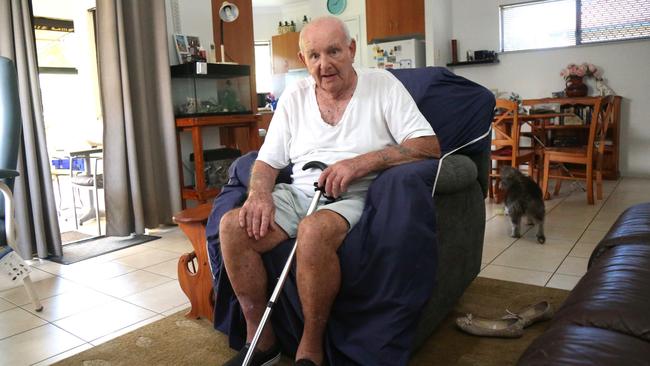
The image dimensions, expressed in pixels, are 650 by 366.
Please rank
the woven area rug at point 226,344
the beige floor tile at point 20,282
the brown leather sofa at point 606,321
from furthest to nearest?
the beige floor tile at point 20,282 → the woven area rug at point 226,344 → the brown leather sofa at point 606,321

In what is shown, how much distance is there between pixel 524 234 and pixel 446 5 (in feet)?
11.5

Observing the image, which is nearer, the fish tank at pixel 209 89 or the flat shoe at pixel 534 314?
the flat shoe at pixel 534 314

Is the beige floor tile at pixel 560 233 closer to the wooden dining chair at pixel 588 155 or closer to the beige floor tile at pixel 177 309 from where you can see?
the wooden dining chair at pixel 588 155

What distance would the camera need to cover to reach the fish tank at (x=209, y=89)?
12.9 feet

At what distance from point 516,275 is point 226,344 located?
1440 mm

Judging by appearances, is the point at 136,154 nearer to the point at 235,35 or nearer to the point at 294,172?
the point at 235,35

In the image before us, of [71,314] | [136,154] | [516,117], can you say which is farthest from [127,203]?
[516,117]

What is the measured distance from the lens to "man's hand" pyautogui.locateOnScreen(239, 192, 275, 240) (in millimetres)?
1608

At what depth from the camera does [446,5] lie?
5.84 m

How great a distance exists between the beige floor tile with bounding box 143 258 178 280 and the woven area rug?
65 centimetres

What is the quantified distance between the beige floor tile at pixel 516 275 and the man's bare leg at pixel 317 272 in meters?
1.24

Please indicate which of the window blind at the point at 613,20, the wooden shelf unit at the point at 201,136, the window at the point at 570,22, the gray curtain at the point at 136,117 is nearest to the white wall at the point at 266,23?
the window at the point at 570,22

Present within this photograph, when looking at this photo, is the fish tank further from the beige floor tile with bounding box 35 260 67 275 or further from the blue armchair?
the blue armchair

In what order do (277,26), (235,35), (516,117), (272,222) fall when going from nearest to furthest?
(272,222)
(516,117)
(235,35)
(277,26)
